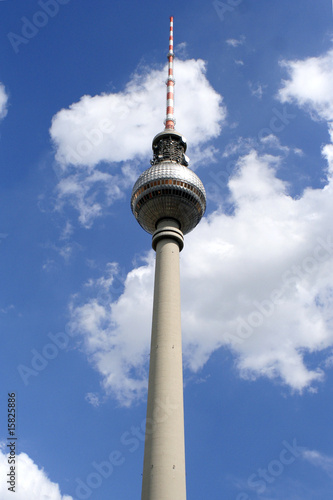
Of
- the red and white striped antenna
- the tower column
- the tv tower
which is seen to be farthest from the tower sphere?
the red and white striped antenna

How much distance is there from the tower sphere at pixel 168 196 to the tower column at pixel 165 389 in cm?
475

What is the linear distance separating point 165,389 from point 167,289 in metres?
13.5

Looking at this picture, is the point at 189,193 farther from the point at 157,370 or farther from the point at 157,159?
the point at 157,370

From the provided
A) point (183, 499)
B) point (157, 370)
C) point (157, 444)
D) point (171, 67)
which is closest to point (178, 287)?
point (157, 370)

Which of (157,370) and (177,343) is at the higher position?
(177,343)

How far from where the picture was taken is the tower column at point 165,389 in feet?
153

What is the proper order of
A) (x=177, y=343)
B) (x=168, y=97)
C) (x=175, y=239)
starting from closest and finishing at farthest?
(x=177, y=343), (x=175, y=239), (x=168, y=97)

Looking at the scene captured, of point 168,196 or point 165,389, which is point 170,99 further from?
point 165,389

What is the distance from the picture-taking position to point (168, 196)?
7025 centimetres

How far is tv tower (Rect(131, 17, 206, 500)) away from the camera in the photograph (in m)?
47.4

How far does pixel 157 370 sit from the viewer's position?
5400 centimetres

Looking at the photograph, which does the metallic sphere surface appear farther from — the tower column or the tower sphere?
the tower column

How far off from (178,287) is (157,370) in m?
12.4

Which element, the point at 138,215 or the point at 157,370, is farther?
the point at 138,215
